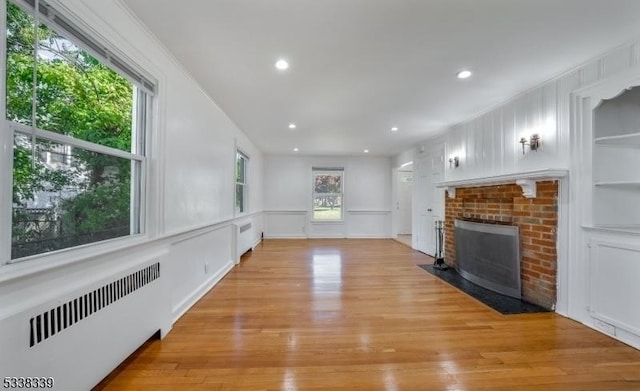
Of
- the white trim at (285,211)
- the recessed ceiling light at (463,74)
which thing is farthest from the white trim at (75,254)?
the white trim at (285,211)

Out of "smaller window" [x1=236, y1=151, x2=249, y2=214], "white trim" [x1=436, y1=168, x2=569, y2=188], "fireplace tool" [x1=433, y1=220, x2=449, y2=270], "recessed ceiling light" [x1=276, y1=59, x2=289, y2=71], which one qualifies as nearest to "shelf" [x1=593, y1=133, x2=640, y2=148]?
"white trim" [x1=436, y1=168, x2=569, y2=188]

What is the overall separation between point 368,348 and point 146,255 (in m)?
1.84

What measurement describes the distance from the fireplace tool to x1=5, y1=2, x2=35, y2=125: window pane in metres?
4.76

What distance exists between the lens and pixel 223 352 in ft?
6.69

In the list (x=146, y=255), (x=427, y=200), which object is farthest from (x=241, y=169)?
(x=427, y=200)

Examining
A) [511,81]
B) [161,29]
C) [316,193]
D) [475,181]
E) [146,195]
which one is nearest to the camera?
[161,29]

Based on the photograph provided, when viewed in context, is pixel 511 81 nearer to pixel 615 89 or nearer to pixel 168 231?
pixel 615 89

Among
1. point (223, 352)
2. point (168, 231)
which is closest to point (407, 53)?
point (168, 231)

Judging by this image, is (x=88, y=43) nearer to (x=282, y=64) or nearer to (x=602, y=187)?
(x=282, y=64)

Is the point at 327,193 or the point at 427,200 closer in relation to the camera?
the point at 427,200

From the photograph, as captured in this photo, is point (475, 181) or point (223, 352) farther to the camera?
point (475, 181)

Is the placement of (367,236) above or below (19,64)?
below

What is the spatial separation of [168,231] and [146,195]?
39cm

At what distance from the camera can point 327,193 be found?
7.95 meters
